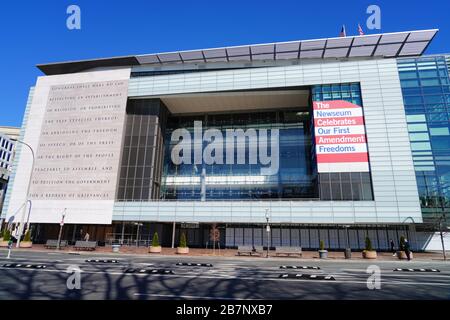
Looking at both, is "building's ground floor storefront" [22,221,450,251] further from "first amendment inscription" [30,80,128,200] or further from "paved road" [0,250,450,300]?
"paved road" [0,250,450,300]

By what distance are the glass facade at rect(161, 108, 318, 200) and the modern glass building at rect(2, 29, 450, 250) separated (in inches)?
7.0

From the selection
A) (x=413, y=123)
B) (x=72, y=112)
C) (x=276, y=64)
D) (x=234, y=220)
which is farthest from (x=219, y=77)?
(x=413, y=123)

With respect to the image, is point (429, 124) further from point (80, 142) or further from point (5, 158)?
point (5, 158)

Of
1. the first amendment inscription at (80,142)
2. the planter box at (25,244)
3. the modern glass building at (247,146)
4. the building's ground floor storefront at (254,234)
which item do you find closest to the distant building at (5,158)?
the modern glass building at (247,146)

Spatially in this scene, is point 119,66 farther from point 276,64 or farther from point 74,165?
point 276,64

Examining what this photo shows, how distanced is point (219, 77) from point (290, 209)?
75.0 ft

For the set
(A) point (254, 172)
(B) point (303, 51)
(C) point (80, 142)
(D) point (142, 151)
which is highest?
(B) point (303, 51)

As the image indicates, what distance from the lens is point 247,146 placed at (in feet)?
151

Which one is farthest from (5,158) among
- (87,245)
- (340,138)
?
(340,138)

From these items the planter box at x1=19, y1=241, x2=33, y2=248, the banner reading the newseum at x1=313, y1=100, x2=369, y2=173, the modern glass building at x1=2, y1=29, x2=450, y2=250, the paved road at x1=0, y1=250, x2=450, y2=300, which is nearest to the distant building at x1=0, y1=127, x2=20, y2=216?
the modern glass building at x1=2, y1=29, x2=450, y2=250

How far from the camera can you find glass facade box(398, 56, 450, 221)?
3322cm

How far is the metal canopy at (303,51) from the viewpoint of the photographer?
130 feet

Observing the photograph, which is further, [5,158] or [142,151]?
[5,158]

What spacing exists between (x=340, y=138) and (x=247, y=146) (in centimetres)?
1505
